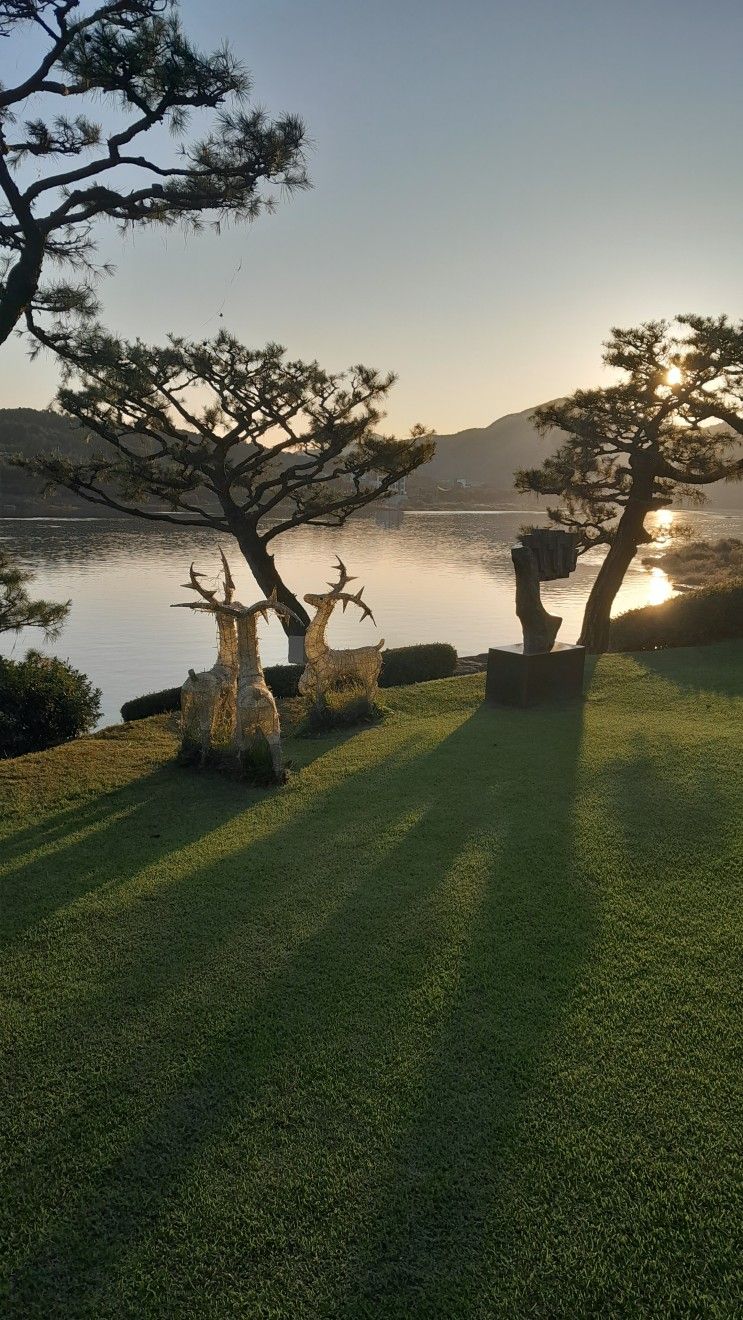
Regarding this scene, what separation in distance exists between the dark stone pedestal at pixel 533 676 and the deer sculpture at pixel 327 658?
2031mm

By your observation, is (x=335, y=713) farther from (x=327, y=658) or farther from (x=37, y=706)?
(x=37, y=706)

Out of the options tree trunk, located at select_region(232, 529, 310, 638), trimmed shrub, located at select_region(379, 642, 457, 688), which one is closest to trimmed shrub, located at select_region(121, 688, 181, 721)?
trimmed shrub, located at select_region(379, 642, 457, 688)

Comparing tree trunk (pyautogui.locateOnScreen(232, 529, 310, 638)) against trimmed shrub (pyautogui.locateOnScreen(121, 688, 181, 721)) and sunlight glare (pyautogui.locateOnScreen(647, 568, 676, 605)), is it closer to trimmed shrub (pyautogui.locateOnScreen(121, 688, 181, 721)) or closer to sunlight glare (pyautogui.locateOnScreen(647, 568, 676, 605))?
trimmed shrub (pyautogui.locateOnScreen(121, 688, 181, 721))

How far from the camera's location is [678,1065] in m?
3.49

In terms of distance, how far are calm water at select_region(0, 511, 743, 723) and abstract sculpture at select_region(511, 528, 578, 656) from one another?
7251 millimetres

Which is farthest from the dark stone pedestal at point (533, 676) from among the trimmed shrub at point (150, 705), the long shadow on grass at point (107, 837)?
the trimmed shrub at point (150, 705)

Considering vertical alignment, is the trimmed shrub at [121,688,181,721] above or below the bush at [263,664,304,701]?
below

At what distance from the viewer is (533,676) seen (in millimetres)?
10578

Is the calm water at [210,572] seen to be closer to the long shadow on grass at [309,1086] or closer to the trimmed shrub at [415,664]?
the trimmed shrub at [415,664]

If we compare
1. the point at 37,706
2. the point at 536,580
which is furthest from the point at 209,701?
the point at 536,580

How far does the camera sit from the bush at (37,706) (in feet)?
32.9

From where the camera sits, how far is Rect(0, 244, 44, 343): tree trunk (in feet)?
31.0

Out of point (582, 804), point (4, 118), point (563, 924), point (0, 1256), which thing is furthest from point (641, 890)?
point (4, 118)

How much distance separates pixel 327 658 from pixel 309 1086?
642 centimetres
